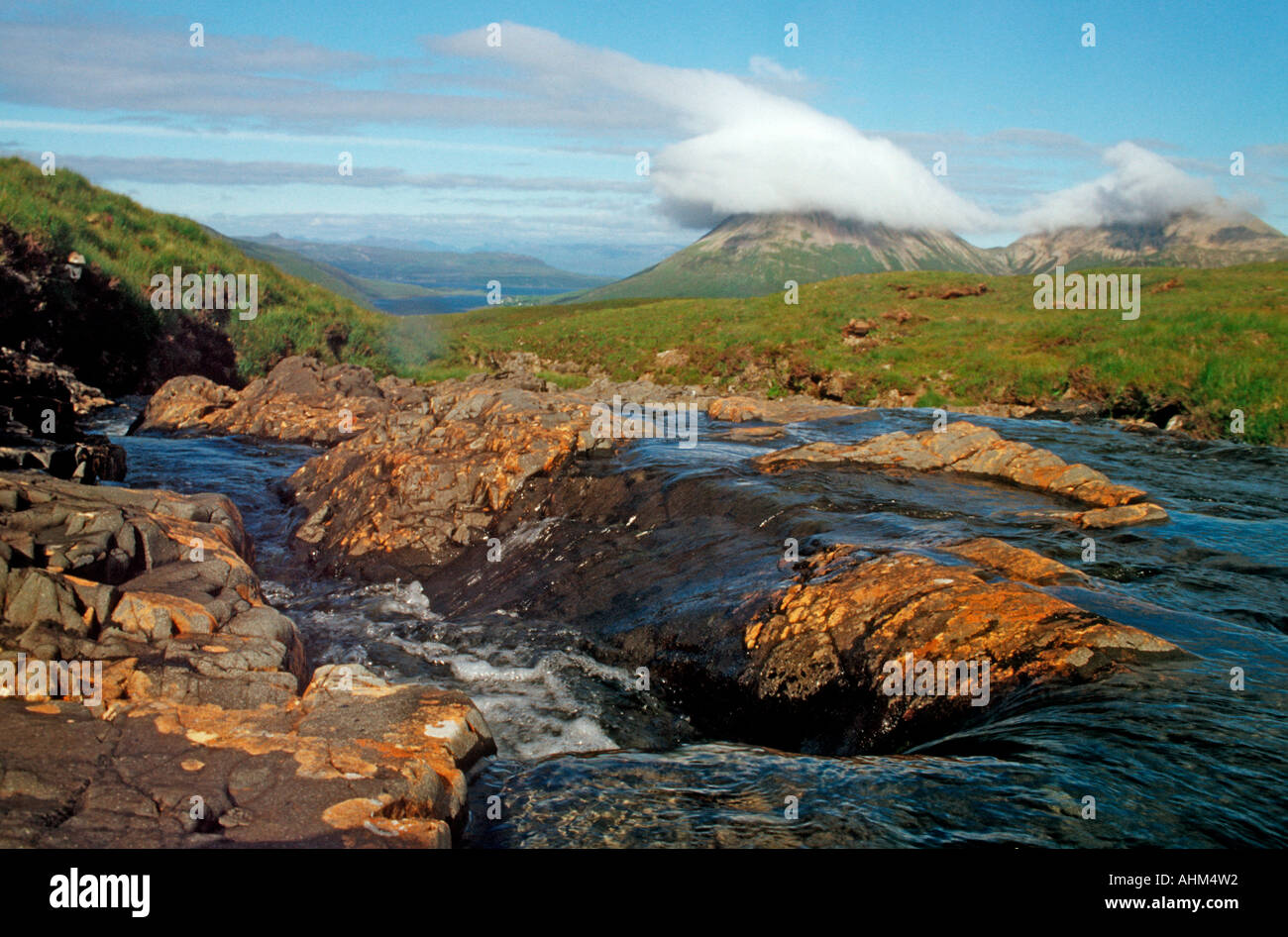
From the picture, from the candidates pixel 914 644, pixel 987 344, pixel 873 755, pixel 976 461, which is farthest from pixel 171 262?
pixel 987 344

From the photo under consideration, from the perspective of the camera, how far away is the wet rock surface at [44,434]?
11.9 m

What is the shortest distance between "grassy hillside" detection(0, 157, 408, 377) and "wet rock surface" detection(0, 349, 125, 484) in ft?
19.5

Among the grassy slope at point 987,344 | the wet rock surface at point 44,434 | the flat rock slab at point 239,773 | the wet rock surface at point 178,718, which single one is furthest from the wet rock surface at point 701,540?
the grassy slope at point 987,344

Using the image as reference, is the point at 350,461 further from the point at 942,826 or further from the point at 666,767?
the point at 942,826

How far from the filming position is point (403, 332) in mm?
39438

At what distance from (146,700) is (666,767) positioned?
363 cm

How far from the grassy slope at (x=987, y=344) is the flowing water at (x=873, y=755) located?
10079 millimetres

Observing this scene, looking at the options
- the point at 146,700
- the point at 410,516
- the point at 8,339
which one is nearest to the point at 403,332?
the point at 8,339

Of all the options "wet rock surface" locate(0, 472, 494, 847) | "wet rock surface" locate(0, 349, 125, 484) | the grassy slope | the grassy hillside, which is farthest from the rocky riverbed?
the grassy hillside

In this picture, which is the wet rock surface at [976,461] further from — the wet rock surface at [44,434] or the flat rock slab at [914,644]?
the wet rock surface at [44,434]

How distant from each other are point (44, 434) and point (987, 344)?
34.0 metres

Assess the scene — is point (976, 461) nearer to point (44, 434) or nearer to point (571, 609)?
point (571, 609)

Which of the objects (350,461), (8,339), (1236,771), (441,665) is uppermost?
(8,339)

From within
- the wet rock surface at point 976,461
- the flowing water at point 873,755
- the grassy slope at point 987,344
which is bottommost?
the flowing water at point 873,755
